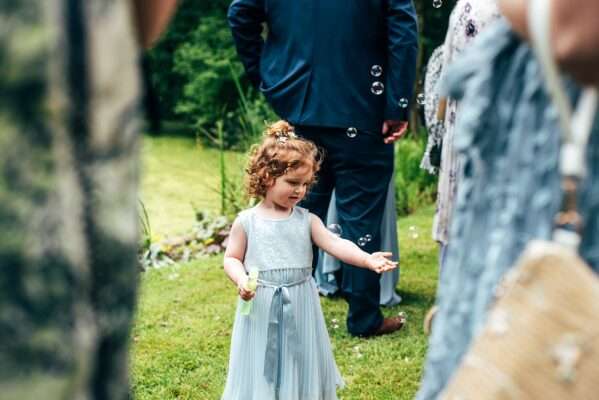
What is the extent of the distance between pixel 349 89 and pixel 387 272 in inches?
49.8

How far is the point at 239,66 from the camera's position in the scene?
56.0 feet

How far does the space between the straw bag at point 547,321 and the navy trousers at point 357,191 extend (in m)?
2.87

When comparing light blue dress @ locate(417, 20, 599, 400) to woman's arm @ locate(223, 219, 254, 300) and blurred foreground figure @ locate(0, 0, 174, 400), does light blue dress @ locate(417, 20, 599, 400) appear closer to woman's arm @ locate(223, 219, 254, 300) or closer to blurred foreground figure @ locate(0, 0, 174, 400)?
blurred foreground figure @ locate(0, 0, 174, 400)

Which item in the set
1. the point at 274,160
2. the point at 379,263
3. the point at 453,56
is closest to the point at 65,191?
the point at 379,263

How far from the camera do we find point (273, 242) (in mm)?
3221

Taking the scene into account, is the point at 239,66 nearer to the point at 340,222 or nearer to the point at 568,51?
the point at 340,222

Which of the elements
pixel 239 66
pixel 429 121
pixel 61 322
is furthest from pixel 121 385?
pixel 239 66

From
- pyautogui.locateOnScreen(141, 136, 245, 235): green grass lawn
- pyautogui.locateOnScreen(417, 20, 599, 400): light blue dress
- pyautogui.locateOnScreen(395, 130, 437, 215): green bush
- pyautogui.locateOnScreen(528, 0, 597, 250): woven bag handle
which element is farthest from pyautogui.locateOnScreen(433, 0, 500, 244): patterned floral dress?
pyautogui.locateOnScreen(395, 130, 437, 215): green bush

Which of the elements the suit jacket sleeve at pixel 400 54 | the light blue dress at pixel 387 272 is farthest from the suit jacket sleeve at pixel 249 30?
the light blue dress at pixel 387 272

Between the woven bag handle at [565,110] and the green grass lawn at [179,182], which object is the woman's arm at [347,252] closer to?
the woven bag handle at [565,110]

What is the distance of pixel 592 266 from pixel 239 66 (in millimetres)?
15998

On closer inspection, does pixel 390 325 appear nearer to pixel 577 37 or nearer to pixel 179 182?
pixel 577 37

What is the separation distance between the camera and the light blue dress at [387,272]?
4.99 metres

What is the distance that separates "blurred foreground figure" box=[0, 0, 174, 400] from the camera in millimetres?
1052
